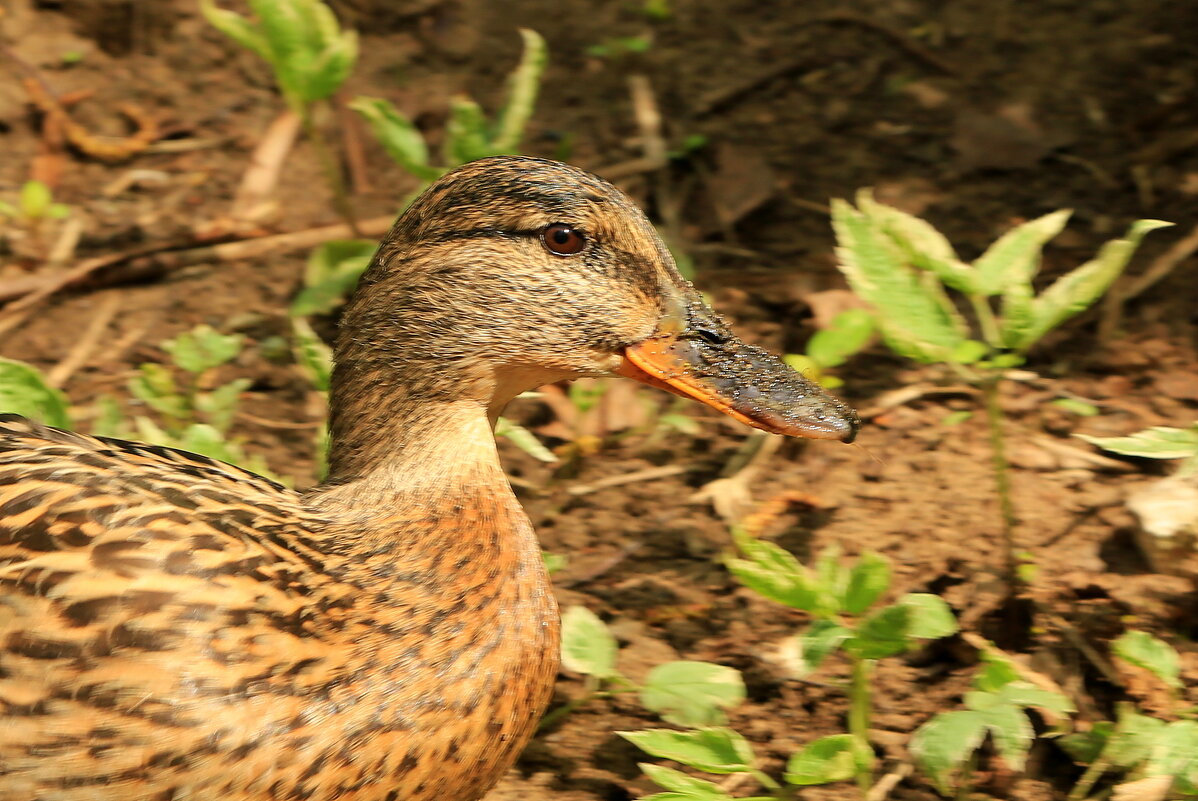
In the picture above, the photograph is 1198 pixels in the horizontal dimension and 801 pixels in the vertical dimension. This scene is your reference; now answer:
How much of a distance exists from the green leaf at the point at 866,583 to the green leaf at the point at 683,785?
1.32ft

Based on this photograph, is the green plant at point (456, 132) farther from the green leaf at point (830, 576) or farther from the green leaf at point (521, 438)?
the green leaf at point (830, 576)

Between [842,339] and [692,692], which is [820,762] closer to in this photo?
[692,692]

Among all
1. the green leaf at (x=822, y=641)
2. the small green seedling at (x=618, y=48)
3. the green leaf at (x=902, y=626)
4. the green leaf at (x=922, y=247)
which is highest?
the small green seedling at (x=618, y=48)

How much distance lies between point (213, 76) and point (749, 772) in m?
3.46

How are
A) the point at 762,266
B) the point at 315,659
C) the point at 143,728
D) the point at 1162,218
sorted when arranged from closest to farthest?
the point at 143,728 → the point at 315,659 → the point at 1162,218 → the point at 762,266

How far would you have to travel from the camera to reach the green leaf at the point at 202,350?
11.7 ft

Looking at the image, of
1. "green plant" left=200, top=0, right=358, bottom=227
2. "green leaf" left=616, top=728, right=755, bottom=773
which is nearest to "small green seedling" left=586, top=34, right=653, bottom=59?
"green plant" left=200, top=0, right=358, bottom=227

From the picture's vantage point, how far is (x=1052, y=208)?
13.1 ft

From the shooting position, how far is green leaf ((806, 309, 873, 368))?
3340 mm

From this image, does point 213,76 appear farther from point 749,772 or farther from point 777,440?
point 749,772

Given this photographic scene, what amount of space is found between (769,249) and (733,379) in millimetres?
1720

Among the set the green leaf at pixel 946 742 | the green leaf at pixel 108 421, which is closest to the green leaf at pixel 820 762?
the green leaf at pixel 946 742

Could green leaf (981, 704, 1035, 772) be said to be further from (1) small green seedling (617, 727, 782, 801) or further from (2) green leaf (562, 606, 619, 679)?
(2) green leaf (562, 606, 619, 679)

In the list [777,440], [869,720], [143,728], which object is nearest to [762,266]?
[777,440]
